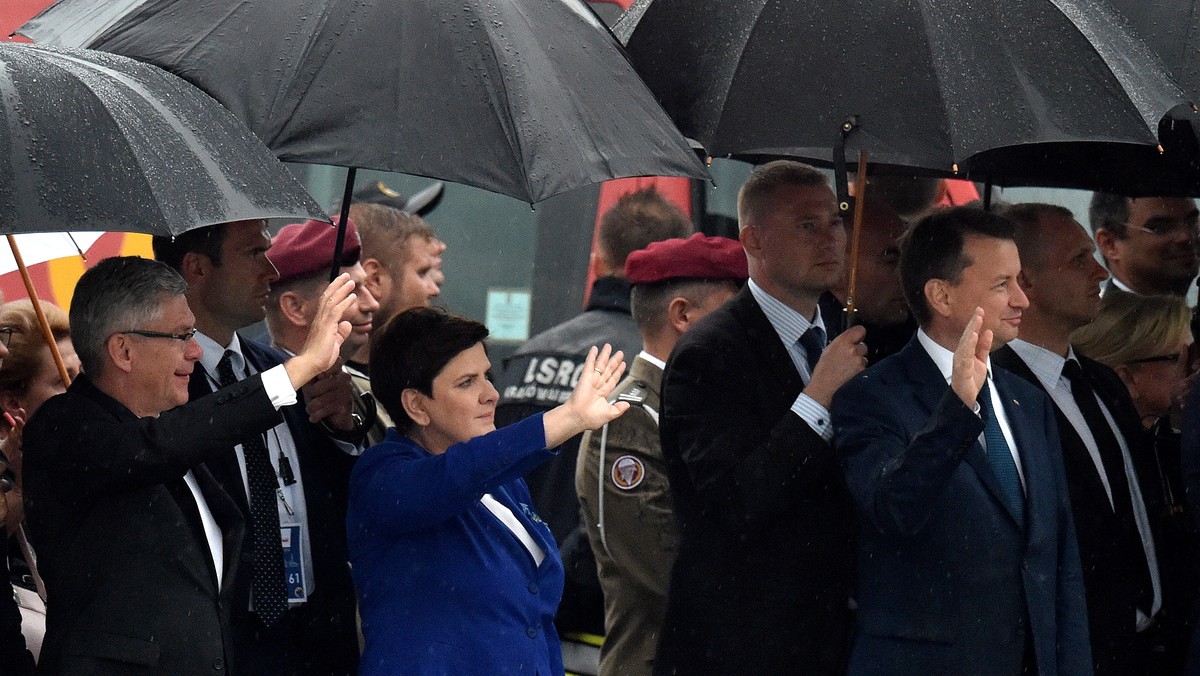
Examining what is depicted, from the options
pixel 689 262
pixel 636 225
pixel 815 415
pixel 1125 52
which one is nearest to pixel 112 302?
pixel 815 415

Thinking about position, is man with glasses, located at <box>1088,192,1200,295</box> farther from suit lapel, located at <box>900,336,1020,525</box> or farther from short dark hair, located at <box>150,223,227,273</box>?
short dark hair, located at <box>150,223,227,273</box>

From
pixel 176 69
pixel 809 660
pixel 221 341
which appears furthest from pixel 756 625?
pixel 176 69

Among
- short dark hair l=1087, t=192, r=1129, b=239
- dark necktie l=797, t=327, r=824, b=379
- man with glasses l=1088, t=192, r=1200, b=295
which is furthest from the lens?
short dark hair l=1087, t=192, r=1129, b=239

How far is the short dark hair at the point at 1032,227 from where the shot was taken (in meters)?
5.31

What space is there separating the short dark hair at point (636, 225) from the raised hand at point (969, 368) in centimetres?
279

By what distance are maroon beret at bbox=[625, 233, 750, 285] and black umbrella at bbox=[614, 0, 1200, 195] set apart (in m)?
1.33

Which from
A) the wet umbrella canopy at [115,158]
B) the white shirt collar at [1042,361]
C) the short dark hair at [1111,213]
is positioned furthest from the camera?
the short dark hair at [1111,213]

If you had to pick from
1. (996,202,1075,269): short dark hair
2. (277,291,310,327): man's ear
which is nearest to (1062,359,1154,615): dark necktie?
(996,202,1075,269): short dark hair

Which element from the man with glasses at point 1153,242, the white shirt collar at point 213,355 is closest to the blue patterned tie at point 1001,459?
the white shirt collar at point 213,355

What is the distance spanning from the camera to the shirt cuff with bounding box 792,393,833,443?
423 centimetres

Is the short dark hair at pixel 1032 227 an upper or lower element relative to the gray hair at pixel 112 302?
lower

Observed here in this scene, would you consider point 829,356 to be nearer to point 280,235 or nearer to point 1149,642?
point 1149,642

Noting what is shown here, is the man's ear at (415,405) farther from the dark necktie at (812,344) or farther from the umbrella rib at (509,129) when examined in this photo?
the dark necktie at (812,344)

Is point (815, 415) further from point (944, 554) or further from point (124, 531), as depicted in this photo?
point (124, 531)
